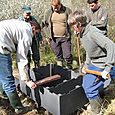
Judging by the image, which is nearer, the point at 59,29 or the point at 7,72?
the point at 7,72

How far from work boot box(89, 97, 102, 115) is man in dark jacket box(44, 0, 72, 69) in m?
1.75

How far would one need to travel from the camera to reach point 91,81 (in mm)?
3658

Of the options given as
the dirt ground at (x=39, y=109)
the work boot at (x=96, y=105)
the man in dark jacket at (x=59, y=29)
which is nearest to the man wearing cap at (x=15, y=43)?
the dirt ground at (x=39, y=109)

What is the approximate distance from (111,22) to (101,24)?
2120 mm

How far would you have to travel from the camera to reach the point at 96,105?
149 inches

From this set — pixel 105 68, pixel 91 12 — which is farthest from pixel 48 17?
pixel 105 68

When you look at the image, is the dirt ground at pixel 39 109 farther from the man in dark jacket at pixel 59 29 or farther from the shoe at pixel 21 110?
the man in dark jacket at pixel 59 29

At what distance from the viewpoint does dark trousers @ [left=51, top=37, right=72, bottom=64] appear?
5.37m

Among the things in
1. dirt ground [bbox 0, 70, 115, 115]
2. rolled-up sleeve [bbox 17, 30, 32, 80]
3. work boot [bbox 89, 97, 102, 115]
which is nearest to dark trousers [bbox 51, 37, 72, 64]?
dirt ground [bbox 0, 70, 115, 115]

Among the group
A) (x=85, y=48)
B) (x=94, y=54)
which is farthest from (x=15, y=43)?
(x=94, y=54)

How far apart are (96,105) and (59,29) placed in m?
2.01

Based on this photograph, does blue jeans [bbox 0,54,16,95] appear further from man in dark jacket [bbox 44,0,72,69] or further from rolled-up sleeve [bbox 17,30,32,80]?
man in dark jacket [bbox 44,0,72,69]

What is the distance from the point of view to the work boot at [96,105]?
12.3 ft

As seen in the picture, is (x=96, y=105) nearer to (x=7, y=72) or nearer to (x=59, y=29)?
(x=7, y=72)
